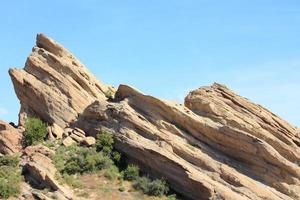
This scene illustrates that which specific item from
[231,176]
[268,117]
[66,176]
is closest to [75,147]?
[66,176]

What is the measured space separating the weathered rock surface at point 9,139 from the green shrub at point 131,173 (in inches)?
359

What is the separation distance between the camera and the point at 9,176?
43.1 metres

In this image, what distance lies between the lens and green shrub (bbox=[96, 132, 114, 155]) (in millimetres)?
46406

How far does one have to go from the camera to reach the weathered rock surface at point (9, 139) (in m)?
47.7

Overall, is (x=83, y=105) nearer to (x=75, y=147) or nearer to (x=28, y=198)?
(x=75, y=147)

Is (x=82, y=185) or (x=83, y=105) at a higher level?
(x=83, y=105)

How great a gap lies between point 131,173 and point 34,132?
9034 millimetres

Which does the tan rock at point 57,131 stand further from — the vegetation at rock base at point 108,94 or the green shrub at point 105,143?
the vegetation at rock base at point 108,94

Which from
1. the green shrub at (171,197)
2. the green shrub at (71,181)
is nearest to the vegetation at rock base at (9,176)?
the green shrub at (71,181)

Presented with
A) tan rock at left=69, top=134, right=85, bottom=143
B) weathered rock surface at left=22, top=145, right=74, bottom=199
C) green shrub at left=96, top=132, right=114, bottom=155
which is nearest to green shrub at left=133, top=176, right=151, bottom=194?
green shrub at left=96, top=132, right=114, bottom=155

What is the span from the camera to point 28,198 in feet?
135

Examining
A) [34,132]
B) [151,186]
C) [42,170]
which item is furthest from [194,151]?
[34,132]

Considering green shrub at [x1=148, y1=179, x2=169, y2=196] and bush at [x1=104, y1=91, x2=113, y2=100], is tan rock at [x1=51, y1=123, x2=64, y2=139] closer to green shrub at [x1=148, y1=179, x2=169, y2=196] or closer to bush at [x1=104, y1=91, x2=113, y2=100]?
bush at [x1=104, y1=91, x2=113, y2=100]

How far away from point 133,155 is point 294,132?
516 inches
